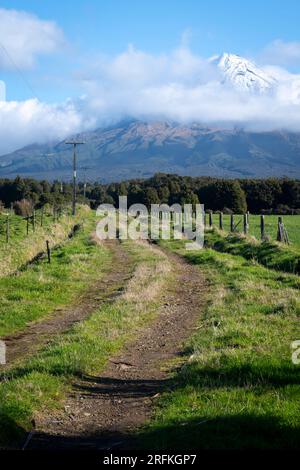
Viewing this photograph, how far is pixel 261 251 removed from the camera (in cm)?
2330

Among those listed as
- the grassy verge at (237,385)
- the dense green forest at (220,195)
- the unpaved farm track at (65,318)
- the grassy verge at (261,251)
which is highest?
the dense green forest at (220,195)

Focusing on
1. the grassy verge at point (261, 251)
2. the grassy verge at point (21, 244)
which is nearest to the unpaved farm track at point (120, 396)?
the grassy verge at point (261, 251)

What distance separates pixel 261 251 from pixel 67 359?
15684 millimetres

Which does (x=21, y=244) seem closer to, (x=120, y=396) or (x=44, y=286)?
(x=44, y=286)

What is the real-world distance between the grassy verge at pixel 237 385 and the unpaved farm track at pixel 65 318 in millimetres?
2942

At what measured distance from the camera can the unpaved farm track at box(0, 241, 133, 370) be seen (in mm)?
10484

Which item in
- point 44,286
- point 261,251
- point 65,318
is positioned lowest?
point 65,318

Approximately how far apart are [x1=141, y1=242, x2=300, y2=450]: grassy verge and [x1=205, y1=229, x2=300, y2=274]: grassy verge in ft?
23.3

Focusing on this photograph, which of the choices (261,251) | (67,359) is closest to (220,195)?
(261,251)

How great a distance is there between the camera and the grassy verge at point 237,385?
5.72 meters

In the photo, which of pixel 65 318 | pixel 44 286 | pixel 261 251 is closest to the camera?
pixel 65 318

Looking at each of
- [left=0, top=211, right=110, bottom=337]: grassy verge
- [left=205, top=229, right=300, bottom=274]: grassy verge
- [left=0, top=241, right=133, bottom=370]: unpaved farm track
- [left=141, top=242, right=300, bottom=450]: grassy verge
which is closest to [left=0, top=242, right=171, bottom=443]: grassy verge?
[left=0, top=241, right=133, bottom=370]: unpaved farm track

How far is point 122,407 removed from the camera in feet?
23.5

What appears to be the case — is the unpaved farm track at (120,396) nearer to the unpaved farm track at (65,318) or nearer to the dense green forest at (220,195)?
the unpaved farm track at (65,318)
